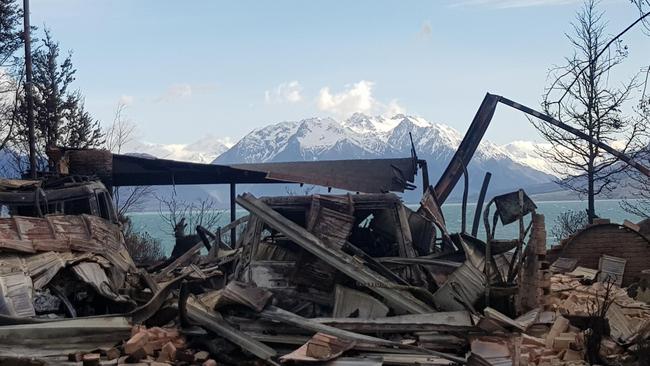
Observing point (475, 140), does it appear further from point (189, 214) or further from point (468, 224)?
point (468, 224)

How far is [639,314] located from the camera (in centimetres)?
893

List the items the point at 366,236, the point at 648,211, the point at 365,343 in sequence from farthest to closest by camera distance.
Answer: the point at 648,211
the point at 366,236
the point at 365,343

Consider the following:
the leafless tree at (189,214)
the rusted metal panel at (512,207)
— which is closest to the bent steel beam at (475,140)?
the rusted metal panel at (512,207)

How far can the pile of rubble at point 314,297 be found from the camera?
7.20 metres

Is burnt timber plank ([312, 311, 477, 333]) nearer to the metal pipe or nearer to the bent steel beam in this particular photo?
the bent steel beam

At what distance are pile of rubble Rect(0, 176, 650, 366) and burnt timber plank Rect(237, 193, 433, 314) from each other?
15 mm

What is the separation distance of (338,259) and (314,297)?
1.77 ft

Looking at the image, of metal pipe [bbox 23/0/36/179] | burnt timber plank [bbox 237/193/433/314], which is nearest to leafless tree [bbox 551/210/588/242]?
metal pipe [bbox 23/0/36/179]

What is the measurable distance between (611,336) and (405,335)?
2.16 meters

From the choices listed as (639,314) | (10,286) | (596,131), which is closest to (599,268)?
(639,314)

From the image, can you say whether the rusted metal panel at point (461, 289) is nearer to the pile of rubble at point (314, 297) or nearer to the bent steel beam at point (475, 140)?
the pile of rubble at point (314, 297)

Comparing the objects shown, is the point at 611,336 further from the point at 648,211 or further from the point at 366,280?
the point at 648,211

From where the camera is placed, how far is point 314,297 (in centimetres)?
847

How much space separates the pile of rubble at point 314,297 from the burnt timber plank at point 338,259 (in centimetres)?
2
